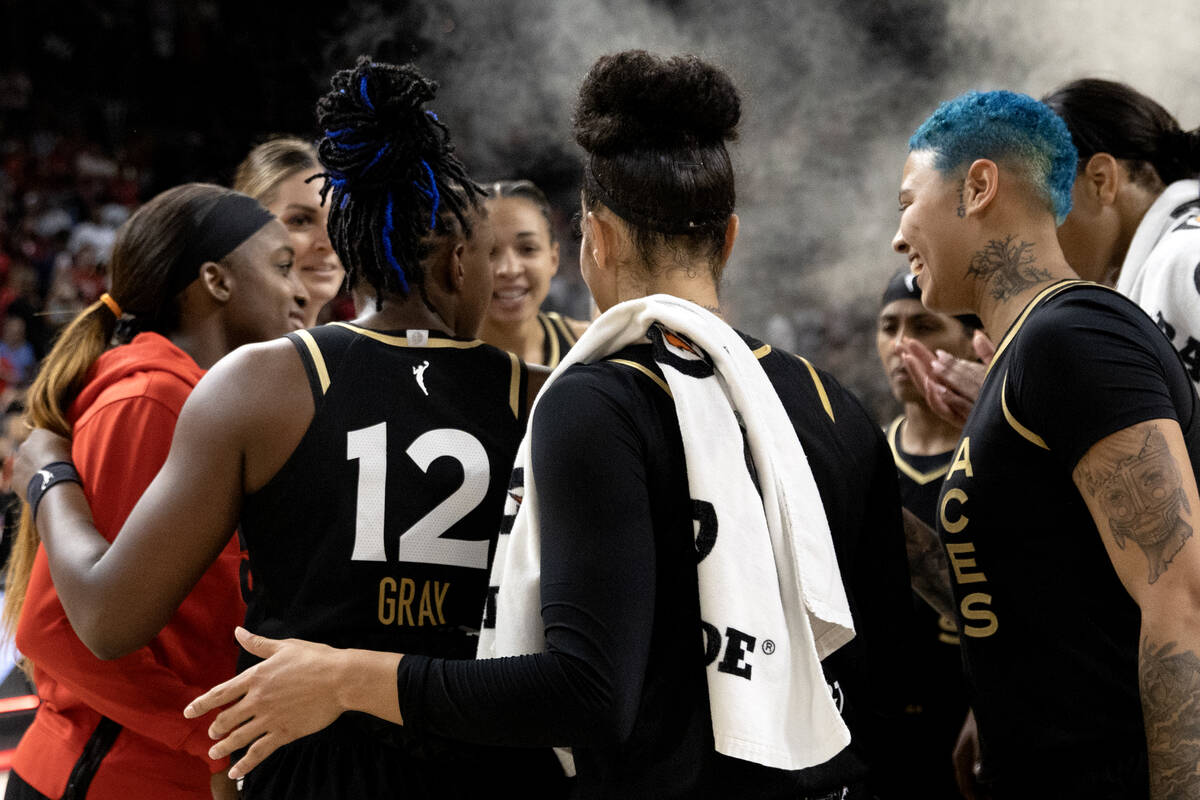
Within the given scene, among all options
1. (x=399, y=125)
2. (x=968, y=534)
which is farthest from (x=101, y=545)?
(x=968, y=534)

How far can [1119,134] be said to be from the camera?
88.1 inches

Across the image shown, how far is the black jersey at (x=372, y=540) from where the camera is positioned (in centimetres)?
157

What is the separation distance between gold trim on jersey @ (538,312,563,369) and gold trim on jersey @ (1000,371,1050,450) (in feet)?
8.20

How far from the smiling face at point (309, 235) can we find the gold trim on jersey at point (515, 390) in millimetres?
1459

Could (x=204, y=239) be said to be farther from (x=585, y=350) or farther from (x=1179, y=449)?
(x=1179, y=449)

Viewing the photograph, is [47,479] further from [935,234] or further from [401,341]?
[935,234]

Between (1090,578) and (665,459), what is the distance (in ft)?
2.45

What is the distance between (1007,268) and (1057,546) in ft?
1.65

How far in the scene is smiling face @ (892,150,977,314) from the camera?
74.1 inches

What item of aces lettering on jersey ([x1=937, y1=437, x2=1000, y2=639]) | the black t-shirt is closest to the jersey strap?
the black t-shirt

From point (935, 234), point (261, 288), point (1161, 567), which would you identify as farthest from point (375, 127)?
point (1161, 567)

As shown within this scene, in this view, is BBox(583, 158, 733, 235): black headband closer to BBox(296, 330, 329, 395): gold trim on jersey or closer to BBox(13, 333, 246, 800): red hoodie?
BBox(296, 330, 329, 395): gold trim on jersey

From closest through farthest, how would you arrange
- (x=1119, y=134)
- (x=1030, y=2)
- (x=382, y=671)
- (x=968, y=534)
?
(x=382, y=671)
(x=968, y=534)
(x=1119, y=134)
(x=1030, y=2)

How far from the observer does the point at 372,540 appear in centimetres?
158
